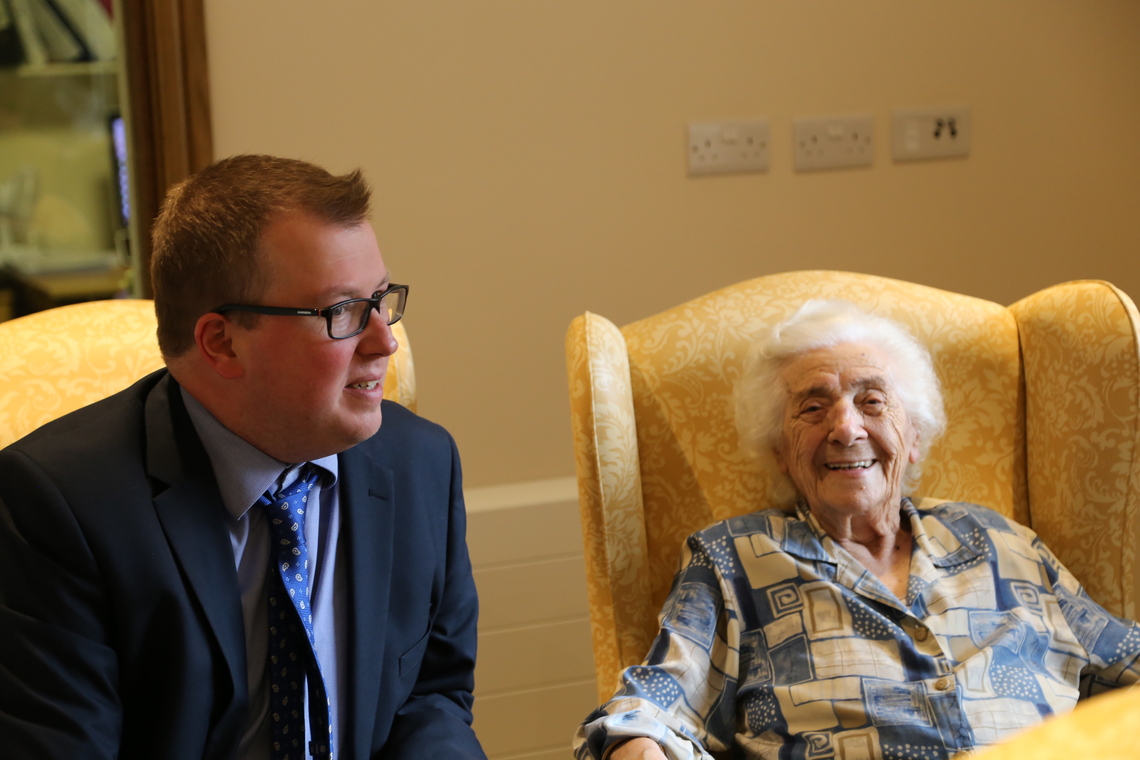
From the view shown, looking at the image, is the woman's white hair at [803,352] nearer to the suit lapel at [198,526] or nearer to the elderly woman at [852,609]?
the elderly woman at [852,609]

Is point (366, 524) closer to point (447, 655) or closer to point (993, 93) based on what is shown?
point (447, 655)

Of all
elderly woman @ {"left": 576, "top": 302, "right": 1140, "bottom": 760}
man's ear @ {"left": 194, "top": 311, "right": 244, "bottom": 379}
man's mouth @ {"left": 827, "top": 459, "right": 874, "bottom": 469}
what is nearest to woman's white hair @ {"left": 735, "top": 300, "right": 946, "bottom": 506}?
elderly woman @ {"left": 576, "top": 302, "right": 1140, "bottom": 760}

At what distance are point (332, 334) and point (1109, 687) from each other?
4.12 feet

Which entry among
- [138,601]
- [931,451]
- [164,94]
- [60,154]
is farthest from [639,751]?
[60,154]

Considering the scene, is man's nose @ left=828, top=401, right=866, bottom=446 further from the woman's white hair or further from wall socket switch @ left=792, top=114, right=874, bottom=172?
wall socket switch @ left=792, top=114, right=874, bottom=172

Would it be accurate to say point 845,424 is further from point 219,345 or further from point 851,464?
point 219,345

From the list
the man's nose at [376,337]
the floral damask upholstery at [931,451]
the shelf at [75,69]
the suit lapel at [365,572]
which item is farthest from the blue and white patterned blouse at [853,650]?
the shelf at [75,69]

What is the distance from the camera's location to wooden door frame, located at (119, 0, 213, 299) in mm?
2064

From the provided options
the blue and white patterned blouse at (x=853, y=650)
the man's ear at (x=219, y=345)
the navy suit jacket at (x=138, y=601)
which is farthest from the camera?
the blue and white patterned blouse at (x=853, y=650)

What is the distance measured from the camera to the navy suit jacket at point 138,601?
995 millimetres

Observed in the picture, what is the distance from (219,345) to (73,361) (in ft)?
1.59

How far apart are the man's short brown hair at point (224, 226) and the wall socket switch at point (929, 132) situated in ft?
5.63

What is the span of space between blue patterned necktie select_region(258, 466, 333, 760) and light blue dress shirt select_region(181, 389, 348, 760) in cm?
2

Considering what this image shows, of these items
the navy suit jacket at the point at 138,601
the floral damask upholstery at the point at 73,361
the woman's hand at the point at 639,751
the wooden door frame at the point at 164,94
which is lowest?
the woman's hand at the point at 639,751
